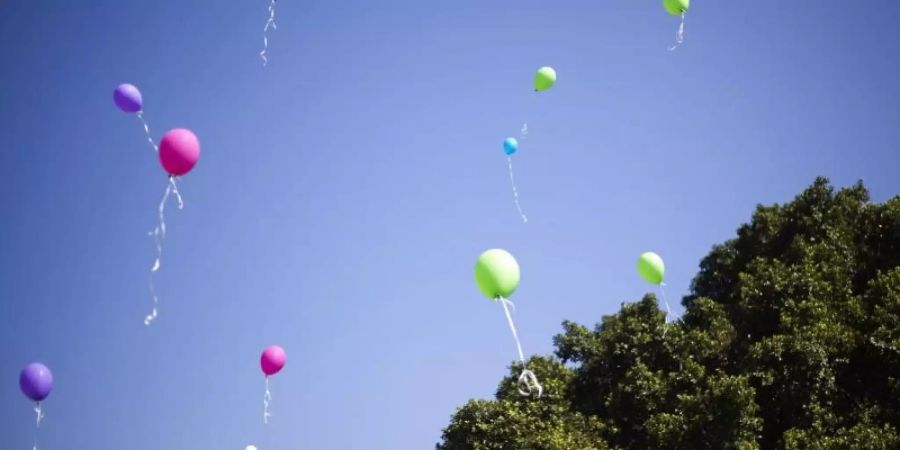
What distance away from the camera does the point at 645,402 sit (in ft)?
46.1

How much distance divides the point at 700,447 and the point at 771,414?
1.82 meters

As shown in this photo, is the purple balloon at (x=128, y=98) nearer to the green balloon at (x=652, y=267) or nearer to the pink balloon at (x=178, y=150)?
the pink balloon at (x=178, y=150)

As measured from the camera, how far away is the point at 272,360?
13.7 meters

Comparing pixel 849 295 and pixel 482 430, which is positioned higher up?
pixel 849 295

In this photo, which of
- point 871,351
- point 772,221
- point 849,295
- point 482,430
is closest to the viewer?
point 871,351

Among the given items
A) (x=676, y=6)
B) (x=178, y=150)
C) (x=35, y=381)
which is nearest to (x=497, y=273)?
(x=178, y=150)

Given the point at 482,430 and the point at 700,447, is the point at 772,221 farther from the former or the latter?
the point at 482,430

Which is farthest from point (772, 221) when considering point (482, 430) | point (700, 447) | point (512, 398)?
point (482, 430)

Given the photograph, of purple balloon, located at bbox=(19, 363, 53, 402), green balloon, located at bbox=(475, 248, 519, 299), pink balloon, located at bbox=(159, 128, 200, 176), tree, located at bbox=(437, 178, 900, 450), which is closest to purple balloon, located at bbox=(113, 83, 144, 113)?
pink balloon, located at bbox=(159, 128, 200, 176)

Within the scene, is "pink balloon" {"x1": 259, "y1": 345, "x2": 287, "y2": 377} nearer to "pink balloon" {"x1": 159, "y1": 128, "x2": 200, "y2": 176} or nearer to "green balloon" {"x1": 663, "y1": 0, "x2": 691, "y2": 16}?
"pink balloon" {"x1": 159, "y1": 128, "x2": 200, "y2": 176}

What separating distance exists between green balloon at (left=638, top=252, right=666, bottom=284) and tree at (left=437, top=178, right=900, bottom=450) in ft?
7.41

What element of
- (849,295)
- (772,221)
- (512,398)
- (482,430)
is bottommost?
(482,430)

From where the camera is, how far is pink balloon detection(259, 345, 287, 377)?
13.7 metres

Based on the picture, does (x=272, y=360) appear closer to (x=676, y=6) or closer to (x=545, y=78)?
(x=545, y=78)
